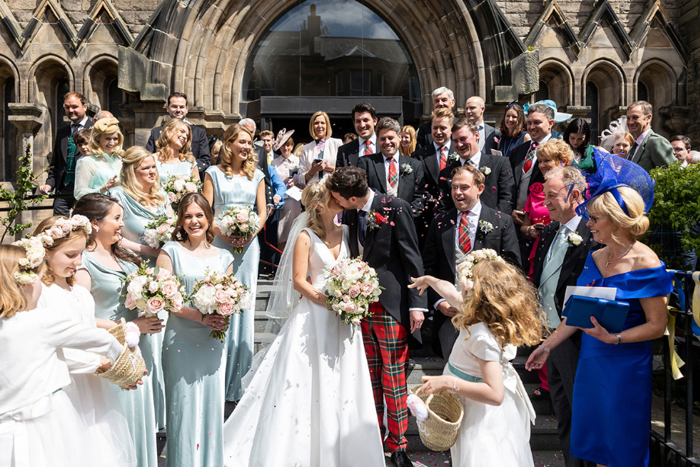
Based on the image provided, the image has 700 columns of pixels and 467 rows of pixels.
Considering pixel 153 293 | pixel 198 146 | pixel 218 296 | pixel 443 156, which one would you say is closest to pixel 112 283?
pixel 153 293

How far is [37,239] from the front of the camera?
2.84 m

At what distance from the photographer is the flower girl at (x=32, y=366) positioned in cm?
266

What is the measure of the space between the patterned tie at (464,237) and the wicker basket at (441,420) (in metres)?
1.79

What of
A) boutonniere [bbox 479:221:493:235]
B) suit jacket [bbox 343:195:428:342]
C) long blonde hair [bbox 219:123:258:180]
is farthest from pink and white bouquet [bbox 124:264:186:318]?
boutonniere [bbox 479:221:493:235]

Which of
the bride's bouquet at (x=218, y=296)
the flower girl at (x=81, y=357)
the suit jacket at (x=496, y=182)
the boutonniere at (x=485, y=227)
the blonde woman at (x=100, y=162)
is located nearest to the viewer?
the flower girl at (x=81, y=357)

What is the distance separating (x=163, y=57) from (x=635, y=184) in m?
8.78

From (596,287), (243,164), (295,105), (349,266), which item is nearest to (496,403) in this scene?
(596,287)

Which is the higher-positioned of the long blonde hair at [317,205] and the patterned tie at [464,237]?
the long blonde hair at [317,205]

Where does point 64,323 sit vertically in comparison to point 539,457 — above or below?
above

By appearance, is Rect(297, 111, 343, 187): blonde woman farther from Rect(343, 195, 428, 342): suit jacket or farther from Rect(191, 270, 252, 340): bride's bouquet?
Rect(191, 270, 252, 340): bride's bouquet

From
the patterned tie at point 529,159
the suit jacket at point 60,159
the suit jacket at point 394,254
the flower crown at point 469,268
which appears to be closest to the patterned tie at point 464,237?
the suit jacket at point 394,254

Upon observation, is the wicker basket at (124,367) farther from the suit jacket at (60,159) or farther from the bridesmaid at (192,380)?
the suit jacket at (60,159)

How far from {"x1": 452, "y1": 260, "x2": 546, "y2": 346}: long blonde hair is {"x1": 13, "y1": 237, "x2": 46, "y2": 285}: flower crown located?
2.29 metres

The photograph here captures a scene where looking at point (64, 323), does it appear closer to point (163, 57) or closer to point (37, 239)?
point (37, 239)
